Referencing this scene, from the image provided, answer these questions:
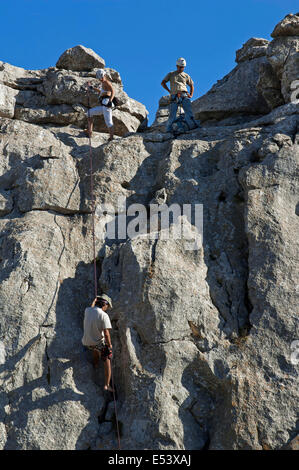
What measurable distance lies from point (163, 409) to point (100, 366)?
2.24 meters

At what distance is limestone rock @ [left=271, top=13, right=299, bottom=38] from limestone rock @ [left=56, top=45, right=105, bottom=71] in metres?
7.68

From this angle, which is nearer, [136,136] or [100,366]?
[100,366]

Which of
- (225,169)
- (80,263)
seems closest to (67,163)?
(80,263)

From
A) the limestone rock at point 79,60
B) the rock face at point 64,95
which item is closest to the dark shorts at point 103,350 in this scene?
the rock face at point 64,95

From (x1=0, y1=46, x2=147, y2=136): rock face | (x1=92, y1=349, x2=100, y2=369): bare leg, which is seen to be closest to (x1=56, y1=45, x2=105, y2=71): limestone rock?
(x1=0, y1=46, x2=147, y2=136): rock face

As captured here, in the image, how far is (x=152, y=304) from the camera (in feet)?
48.0

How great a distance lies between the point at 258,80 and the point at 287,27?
7.14 feet

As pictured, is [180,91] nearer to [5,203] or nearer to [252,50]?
[252,50]

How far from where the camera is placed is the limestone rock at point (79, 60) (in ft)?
82.3

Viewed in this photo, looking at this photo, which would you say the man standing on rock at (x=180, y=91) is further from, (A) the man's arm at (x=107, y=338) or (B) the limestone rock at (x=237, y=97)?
(A) the man's arm at (x=107, y=338)

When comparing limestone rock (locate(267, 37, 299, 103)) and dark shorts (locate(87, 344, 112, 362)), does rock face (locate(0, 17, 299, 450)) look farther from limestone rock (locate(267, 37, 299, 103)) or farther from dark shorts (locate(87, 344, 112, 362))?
limestone rock (locate(267, 37, 299, 103))

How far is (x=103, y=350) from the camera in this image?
47.0 ft

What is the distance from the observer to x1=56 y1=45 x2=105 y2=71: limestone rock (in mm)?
25094
